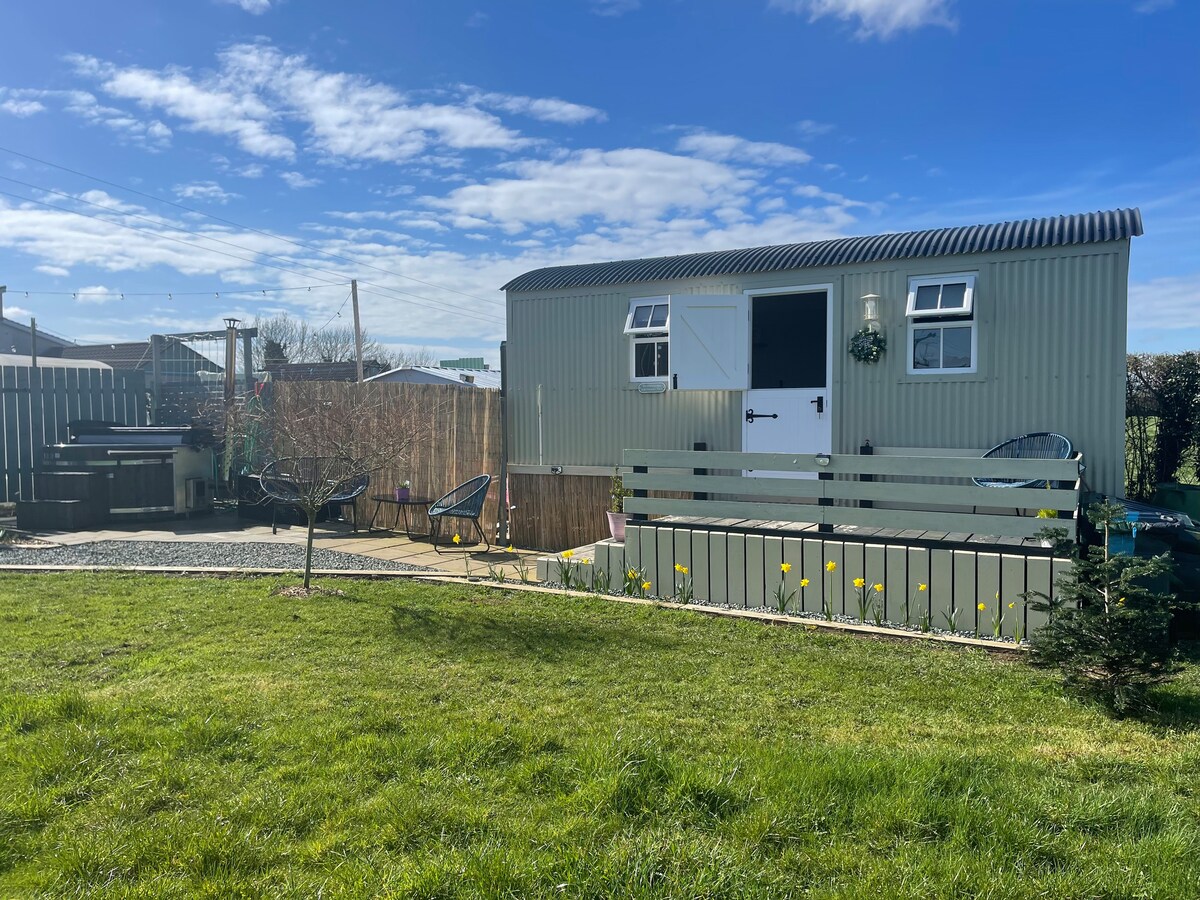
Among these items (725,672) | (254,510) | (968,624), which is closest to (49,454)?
(254,510)

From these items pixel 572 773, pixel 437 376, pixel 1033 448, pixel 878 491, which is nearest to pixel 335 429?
pixel 878 491

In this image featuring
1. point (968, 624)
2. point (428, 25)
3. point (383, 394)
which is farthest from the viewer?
point (383, 394)

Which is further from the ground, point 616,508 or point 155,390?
point 155,390

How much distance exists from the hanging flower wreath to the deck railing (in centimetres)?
127

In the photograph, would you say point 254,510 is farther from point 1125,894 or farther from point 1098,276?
point 1125,894

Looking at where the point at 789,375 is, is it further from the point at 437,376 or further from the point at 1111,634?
the point at 437,376

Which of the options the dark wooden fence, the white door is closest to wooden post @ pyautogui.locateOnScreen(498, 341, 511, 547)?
the white door

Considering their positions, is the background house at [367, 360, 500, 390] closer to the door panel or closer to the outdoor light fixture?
the door panel

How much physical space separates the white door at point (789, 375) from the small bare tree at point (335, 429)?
397 cm

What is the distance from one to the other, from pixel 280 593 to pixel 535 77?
7.60 meters

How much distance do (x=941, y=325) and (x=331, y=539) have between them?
22.2 feet

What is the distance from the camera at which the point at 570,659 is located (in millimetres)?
4562

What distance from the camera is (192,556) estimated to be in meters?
8.18

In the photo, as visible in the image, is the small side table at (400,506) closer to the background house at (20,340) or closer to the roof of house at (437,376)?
the roof of house at (437,376)
